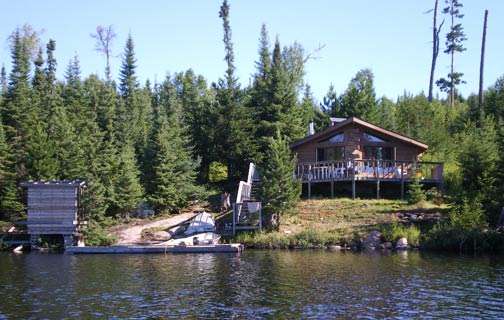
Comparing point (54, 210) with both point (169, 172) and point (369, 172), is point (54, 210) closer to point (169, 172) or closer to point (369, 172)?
point (169, 172)

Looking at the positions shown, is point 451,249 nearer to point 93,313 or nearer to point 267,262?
point 267,262

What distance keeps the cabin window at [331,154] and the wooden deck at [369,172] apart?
→ 3.90ft

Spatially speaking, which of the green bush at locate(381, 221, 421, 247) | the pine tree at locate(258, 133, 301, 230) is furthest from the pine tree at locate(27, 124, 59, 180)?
the green bush at locate(381, 221, 421, 247)

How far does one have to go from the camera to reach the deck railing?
39.1m

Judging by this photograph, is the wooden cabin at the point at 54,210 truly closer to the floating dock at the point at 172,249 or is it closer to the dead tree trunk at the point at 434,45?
the floating dock at the point at 172,249

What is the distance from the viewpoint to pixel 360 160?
126 ft

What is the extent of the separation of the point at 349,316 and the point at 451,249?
16.7 metres

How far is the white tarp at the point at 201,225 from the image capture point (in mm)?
36000

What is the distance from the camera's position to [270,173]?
3450 cm

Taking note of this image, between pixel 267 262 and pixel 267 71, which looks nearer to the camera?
pixel 267 262

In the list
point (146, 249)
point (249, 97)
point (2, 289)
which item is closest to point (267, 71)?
point (249, 97)

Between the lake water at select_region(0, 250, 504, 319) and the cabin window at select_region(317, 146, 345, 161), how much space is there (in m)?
13.1

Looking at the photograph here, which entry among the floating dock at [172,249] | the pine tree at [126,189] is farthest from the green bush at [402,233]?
the pine tree at [126,189]

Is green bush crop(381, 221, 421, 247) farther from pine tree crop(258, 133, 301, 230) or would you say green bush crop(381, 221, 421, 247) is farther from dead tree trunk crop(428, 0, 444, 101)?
dead tree trunk crop(428, 0, 444, 101)
